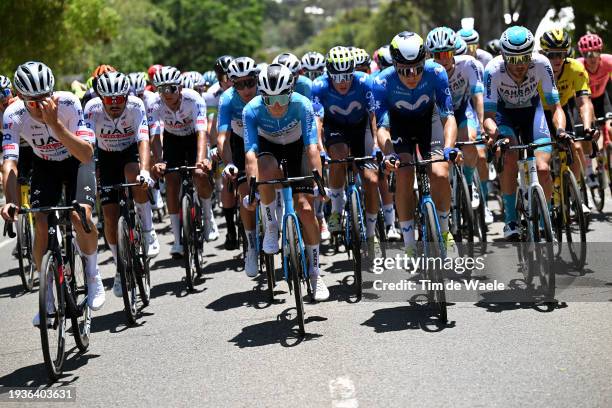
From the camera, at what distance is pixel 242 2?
73188 mm

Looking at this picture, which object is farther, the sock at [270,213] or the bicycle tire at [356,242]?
the bicycle tire at [356,242]

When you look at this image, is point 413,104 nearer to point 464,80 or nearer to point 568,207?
point 568,207

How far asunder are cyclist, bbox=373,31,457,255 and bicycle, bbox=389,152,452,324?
0.25 m

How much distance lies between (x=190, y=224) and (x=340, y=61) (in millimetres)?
2324

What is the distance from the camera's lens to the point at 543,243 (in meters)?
8.29

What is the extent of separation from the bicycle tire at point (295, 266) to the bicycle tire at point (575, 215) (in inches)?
107

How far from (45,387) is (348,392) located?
7.47 feet

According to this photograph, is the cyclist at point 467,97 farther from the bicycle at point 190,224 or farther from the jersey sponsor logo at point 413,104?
the bicycle at point 190,224

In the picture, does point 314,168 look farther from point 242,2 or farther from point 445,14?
point 242,2

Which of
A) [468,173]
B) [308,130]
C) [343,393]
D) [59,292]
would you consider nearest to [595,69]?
[468,173]

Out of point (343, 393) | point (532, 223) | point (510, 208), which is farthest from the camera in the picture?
point (510, 208)

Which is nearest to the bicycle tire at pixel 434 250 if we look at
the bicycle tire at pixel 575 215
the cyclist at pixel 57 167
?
the bicycle tire at pixel 575 215

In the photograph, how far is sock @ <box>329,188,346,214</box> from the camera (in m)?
10.6

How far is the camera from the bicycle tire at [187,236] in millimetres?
9844
